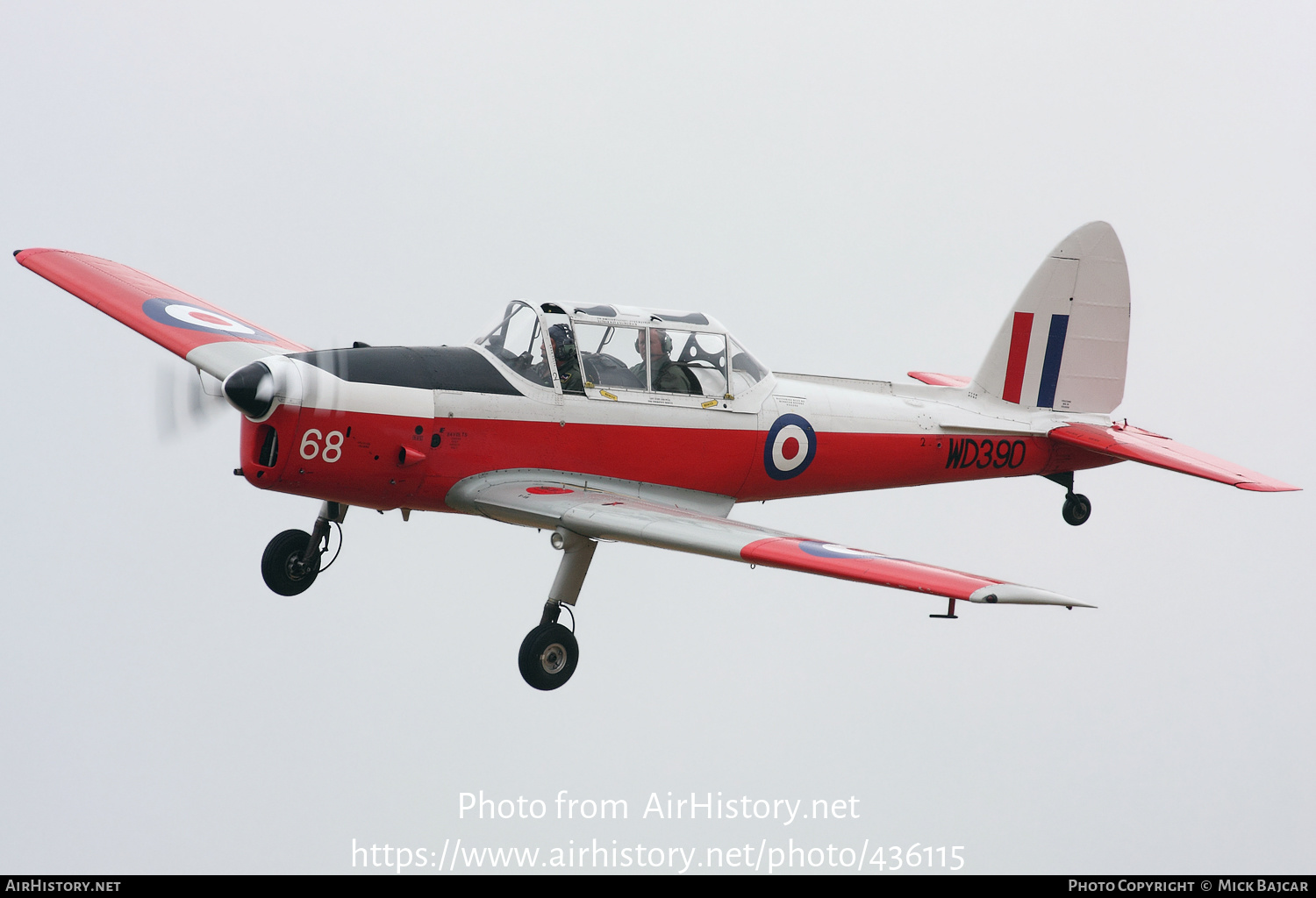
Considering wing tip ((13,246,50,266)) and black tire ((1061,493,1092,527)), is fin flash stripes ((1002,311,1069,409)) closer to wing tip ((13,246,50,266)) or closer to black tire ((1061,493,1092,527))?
black tire ((1061,493,1092,527))

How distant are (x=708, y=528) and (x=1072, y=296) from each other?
5.60m

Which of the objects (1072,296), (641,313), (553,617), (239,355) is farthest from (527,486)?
(1072,296)

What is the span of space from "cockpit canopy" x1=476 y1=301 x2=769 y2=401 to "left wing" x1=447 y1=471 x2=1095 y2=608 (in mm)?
833

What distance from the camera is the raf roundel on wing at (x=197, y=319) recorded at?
11.9 meters

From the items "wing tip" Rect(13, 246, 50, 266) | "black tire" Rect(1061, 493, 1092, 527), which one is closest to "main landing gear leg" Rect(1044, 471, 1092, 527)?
"black tire" Rect(1061, 493, 1092, 527)

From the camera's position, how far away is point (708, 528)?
9.77 metres

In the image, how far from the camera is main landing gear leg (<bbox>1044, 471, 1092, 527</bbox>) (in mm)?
13359

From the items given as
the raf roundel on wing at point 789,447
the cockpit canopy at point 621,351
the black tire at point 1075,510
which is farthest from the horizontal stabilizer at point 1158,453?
the cockpit canopy at point 621,351

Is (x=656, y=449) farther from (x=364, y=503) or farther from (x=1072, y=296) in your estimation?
(x=1072, y=296)

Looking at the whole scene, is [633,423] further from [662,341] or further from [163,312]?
[163,312]

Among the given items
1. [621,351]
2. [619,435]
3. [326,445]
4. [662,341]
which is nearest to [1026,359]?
[662,341]

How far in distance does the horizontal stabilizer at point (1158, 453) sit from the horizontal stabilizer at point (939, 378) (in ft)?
5.36

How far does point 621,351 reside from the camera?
1110 cm

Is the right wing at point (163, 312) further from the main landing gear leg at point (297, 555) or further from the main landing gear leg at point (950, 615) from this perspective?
the main landing gear leg at point (950, 615)
